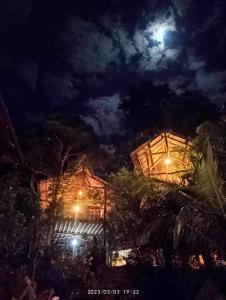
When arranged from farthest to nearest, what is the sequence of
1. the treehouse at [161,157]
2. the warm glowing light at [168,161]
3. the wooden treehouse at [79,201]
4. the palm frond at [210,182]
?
the warm glowing light at [168,161]
the wooden treehouse at [79,201]
the treehouse at [161,157]
the palm frond at [210,182]

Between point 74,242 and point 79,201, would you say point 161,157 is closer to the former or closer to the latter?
point 79,201

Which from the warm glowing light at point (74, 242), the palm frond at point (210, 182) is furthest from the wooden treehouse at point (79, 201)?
the palm frond at point (210, 182)

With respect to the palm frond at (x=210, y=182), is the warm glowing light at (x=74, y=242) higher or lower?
higher

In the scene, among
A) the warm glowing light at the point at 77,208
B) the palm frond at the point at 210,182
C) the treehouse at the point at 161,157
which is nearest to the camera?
the palm frond at the point at 210,182

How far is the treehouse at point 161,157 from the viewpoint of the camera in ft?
61.1

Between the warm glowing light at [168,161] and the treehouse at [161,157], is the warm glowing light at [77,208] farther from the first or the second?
the warm glowing light at [168,161]

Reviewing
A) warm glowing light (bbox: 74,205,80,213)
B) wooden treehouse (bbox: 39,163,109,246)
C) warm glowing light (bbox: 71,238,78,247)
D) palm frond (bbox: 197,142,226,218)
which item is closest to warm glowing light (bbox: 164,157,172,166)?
wooden treehouse (bbox: 39,163,109,246)

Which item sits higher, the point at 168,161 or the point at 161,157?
the point at 161,157

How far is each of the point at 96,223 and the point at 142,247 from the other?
6.45 m

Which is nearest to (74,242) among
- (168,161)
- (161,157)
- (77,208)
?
(77,208)

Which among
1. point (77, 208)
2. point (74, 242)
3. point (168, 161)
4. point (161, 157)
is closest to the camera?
point (168, 161)

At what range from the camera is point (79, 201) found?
19.8 metres

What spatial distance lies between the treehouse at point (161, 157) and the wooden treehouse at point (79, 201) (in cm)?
284

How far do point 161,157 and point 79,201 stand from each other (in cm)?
599
